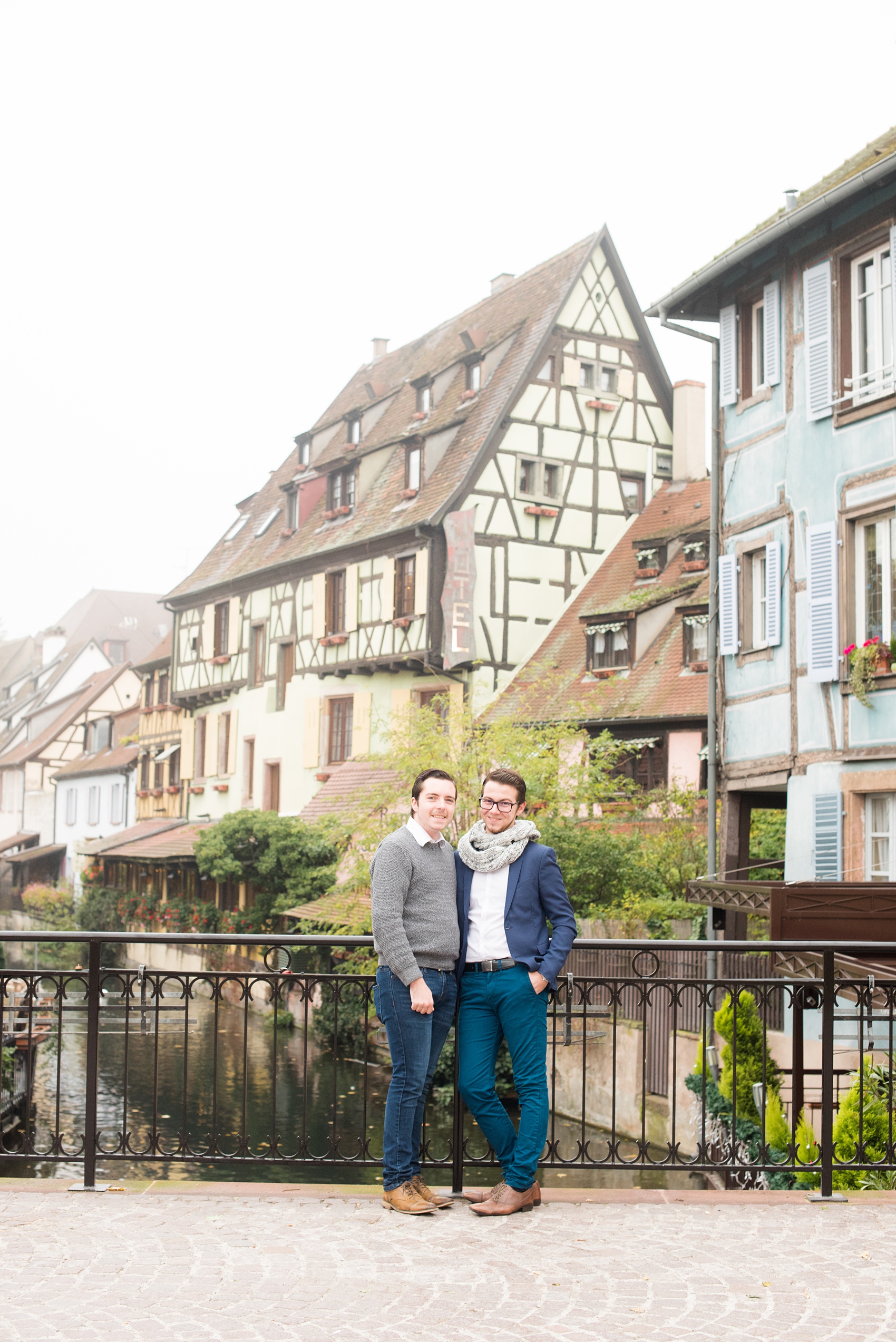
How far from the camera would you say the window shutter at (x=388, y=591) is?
2908 cm

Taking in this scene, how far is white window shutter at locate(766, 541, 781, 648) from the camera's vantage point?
16688 mm

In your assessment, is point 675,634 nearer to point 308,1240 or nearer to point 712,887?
point 712,887

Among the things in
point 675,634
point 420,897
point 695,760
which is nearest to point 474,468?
point 675,634

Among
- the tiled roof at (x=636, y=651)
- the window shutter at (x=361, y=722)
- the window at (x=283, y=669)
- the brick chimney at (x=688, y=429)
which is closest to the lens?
the tiled roof at (x=636, y=651)

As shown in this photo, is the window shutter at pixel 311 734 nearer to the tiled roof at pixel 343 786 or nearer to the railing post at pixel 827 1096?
the tiled roof at pixel 343 786

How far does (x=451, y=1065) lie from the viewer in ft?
66.1

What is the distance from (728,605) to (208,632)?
2205cm

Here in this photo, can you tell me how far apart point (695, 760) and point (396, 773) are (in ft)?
16.6

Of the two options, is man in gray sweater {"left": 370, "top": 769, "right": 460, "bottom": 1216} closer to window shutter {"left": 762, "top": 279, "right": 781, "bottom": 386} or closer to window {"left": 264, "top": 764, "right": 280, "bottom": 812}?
window shutter {"left": 762, "top": 279, "right": 781, "bottom": 386}

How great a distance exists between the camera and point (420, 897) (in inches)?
233

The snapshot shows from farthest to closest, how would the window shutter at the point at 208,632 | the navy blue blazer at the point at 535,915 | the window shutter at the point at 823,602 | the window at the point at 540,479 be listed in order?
the window shutter at the point at 208,632 < the window at the point at 540,479 < the window shutter at the point at 823,602 < the navy blue blazer at the point at 535,915

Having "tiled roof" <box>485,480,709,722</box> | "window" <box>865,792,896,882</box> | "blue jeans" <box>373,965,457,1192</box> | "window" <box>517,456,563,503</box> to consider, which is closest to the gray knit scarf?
"blue jeans" <box>373,965,457,1192</box>

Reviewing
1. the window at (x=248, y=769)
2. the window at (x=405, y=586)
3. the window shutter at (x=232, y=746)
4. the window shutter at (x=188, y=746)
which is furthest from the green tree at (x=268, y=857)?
the window shutter at (x=188, y=746)

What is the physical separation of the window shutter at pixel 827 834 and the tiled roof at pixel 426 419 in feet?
44.6
